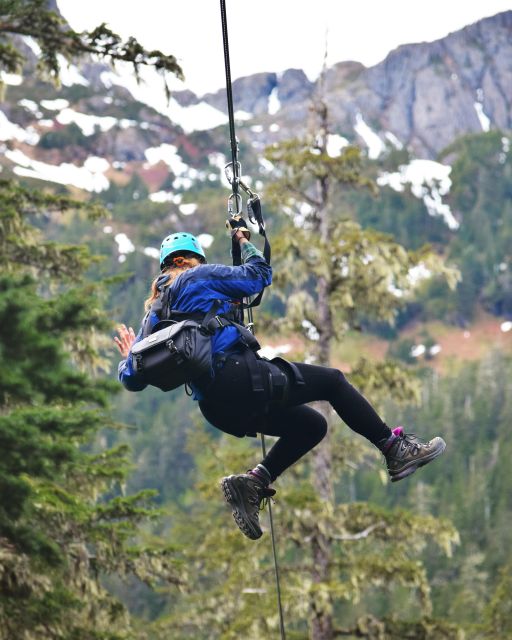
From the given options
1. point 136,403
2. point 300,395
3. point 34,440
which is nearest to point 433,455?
point 300,395

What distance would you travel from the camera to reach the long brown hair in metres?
6.45

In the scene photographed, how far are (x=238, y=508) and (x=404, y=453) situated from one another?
1097 mm

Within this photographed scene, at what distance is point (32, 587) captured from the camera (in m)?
12.2

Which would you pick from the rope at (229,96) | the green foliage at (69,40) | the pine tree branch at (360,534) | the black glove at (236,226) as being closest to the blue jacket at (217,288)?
the black glove at (236,226)

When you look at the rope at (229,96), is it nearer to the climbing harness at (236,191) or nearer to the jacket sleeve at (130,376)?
the climbing harness at (236,191)

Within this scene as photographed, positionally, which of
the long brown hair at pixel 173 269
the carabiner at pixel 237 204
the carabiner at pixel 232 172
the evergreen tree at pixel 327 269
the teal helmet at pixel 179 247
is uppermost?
the evergreen tree at pixel 327 269

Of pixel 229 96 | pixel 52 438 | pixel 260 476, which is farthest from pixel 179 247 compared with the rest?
pixel 52 438

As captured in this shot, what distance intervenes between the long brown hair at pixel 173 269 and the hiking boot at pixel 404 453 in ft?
5.16

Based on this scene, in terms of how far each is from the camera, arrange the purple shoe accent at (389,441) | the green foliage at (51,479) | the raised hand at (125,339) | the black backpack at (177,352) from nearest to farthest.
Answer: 1. the black backpack at (177,352)
2. the purple shoe accent at (389,441)
3. the raised hand at (125,339)
4. the green foliage at (51,479)

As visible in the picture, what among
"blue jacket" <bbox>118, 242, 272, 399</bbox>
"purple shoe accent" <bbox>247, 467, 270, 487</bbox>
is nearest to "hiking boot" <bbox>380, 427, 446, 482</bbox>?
"purple shoe accent" <bbox>247, 467, 270, 487</bbox>

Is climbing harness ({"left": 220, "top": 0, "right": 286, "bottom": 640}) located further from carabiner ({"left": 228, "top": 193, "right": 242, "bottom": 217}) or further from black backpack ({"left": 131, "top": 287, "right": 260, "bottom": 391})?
black backpack ({"left": 131, "top": 287, "right": 260, "bottom": 391})

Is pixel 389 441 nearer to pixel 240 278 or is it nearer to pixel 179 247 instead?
pixel 240 278

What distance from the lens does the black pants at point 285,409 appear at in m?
6.28

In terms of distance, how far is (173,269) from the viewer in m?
6.52
